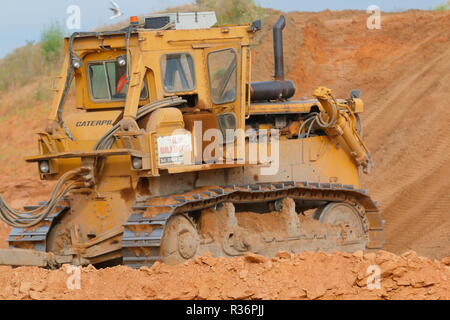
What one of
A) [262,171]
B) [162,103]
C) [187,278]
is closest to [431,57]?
[262,171]

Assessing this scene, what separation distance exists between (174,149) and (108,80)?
1639 mm

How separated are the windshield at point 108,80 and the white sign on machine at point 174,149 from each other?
1224mm

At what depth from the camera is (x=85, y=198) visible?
1170 centimetres

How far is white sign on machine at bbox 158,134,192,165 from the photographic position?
11.0m

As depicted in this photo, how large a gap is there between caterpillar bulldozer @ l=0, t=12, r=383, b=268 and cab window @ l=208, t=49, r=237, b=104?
14 mm

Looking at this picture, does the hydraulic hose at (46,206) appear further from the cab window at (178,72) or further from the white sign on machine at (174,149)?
the cab window at (178,72)

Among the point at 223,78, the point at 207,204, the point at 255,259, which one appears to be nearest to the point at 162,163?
the point at 207,204

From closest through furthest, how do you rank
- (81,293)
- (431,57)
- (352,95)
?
(81,293) < (352,95) < (431,57)

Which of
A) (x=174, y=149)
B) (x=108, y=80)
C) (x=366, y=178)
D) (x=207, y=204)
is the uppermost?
(x=366, y=178)

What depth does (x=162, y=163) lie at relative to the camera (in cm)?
1092

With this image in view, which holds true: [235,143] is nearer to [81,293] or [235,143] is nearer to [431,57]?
[81,293]

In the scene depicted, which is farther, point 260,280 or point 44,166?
point 44,166

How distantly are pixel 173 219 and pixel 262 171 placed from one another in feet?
7.63

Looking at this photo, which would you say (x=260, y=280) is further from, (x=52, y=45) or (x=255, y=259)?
(x=52, y=45)
